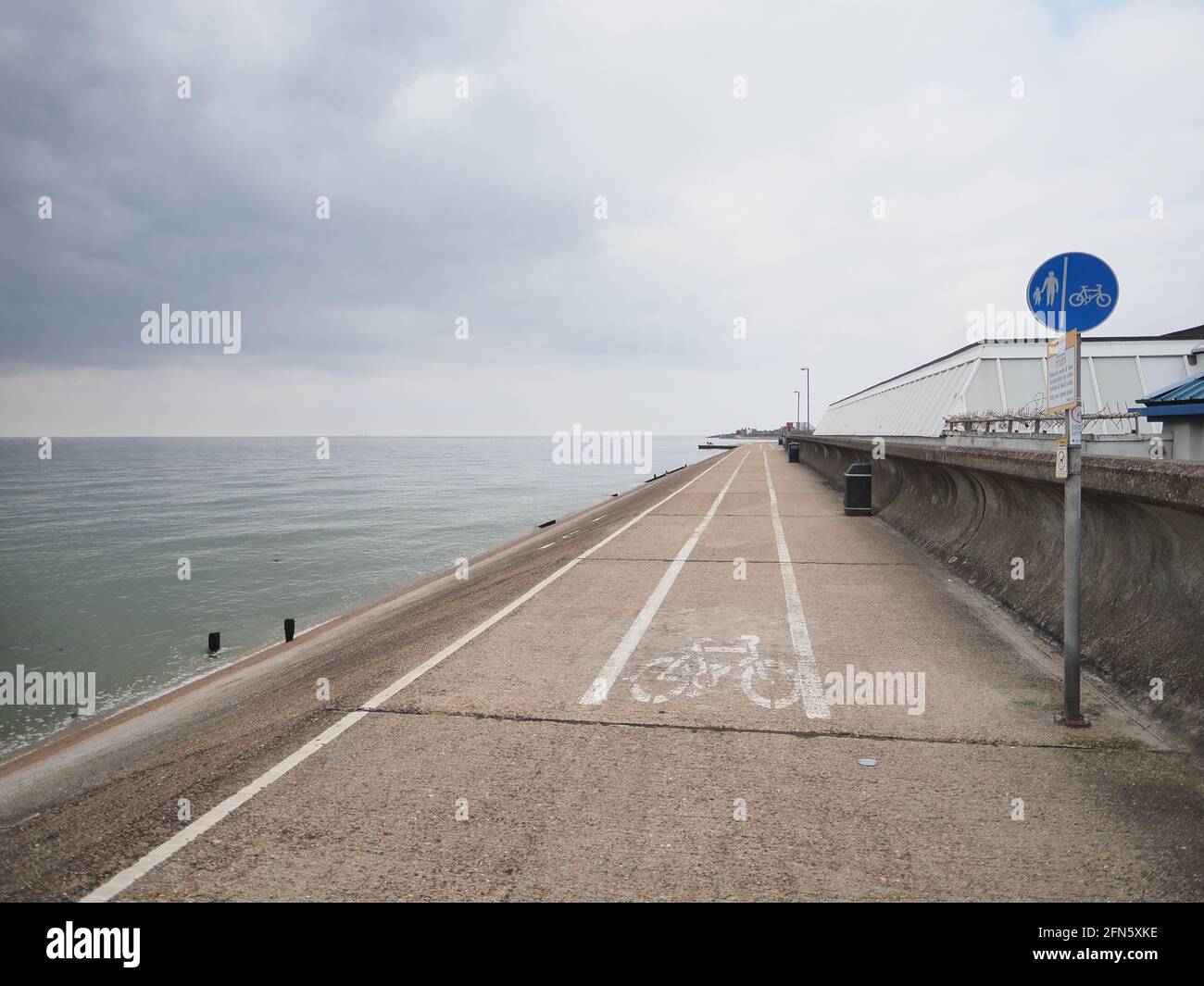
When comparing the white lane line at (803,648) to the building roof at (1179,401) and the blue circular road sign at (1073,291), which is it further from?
the building roof at (1179,401)

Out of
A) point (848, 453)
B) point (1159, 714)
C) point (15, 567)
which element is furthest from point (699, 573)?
point (15, 567)

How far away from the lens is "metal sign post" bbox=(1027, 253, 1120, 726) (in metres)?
4.91

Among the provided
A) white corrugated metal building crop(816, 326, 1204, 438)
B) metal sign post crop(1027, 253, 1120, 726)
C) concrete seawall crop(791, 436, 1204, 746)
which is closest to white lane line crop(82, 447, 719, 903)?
metal sign post crop(1027, 253, 1120, 726)

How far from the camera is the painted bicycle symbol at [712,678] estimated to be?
5723 mm

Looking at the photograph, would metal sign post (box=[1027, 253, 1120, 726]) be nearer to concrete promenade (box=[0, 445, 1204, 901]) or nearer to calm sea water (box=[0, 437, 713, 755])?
concrete promenade (box=[0, 445, 1204, 901])

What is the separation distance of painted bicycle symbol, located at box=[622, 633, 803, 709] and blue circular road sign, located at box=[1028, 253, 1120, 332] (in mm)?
Result: 3372

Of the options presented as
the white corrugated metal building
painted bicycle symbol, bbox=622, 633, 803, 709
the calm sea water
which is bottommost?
the calm sea water

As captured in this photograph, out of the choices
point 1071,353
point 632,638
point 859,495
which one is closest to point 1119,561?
point 1071,353

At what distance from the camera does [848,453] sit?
30125mm

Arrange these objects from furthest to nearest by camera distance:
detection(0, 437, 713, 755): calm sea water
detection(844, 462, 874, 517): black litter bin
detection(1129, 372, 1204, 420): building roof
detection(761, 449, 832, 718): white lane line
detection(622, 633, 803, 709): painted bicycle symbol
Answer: detection(844, 462, 874, 517): black litter bin → detection(0, 437, 713, 755): calm sea water → detection(1129, 372, 1204, 420): building roof → detection(622, 633, 803, 709): painted bicycle symbol → detection(761, 449, 832, 718): white lane line

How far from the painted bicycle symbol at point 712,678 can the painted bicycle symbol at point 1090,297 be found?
3.50 meters

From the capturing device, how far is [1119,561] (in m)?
6.00

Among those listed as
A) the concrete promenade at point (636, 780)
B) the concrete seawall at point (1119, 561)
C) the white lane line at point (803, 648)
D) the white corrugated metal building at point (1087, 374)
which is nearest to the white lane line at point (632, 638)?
the concrete promenade at point (636, 780)

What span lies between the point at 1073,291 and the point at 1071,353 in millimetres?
473
